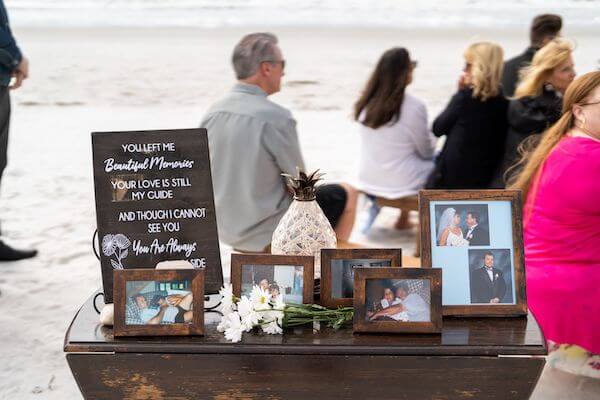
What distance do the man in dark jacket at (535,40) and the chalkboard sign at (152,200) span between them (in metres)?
3.83

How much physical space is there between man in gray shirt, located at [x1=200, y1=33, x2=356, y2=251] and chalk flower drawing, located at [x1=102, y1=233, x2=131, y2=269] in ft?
4.75

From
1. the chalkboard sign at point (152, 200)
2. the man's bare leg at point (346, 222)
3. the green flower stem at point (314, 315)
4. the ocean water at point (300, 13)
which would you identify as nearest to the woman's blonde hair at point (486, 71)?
the man's bare leg at point (346, 222)

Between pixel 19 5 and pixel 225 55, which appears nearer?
pixel 225 55

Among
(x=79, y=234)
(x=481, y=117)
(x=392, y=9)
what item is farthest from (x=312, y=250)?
(x=392, y=9)

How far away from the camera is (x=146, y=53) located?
48.9 ft

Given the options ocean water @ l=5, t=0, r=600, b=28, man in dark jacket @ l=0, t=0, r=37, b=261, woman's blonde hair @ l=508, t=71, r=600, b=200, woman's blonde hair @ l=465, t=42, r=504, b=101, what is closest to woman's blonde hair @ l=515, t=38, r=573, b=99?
woman's blonde hair @ l=465, t=42, r=504, b=101

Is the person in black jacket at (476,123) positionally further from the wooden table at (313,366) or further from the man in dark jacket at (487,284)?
the wooden table at (313,366)

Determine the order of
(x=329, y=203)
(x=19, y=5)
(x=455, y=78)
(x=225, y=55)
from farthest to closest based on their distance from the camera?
(x=19, y=5) < (x=225, y=55) < (x=455, y=78) < (x=329, y=203)

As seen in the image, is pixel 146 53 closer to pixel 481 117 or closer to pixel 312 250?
pixel 481 117

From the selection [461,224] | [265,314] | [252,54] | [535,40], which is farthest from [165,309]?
[535,40]

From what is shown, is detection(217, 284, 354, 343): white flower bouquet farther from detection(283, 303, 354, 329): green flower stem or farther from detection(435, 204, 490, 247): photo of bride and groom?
detection(435, 204, 490, 247): photo of bride and groom

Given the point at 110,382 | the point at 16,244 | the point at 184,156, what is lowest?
the point at 16,244

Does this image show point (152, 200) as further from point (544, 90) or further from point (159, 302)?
point (544, 90)

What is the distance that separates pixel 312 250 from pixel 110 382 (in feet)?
1.98
